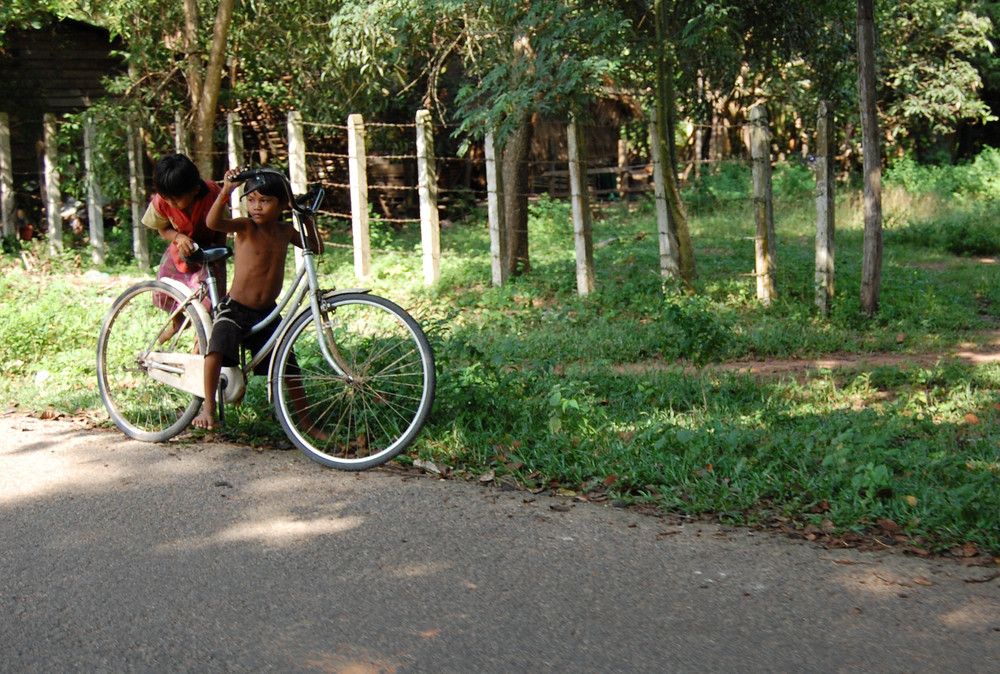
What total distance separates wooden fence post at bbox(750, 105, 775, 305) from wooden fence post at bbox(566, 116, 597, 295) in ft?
5.89

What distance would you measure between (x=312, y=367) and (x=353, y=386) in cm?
58

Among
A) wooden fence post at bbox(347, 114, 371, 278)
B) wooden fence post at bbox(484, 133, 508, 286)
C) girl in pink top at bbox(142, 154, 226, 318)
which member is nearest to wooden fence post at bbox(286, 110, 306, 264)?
wooden fence post at bbox(347, 114, 371, 278)

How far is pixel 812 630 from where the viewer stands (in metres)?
3.19

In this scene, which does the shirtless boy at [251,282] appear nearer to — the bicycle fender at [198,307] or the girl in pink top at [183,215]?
the bicycle fender at [198,307]

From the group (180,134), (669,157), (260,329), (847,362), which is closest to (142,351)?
(260,329)

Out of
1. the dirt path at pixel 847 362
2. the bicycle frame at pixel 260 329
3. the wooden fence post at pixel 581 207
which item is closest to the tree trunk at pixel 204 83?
the wooden fence post at pixel 581 207

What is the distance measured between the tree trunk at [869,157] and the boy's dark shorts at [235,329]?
6.14 m

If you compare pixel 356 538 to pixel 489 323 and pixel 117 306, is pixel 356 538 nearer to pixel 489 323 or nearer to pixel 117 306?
pixel 117 306

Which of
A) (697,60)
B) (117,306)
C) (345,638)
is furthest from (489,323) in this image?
(345,638)

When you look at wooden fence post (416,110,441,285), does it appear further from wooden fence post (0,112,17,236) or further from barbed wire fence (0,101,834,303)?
wooden fence post (0,112,17,236)

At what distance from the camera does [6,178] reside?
49.8 ft

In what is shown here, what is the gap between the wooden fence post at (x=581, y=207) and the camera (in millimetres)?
10859

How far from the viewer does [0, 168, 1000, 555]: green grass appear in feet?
14.9

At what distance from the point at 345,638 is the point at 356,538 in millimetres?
A: 921
